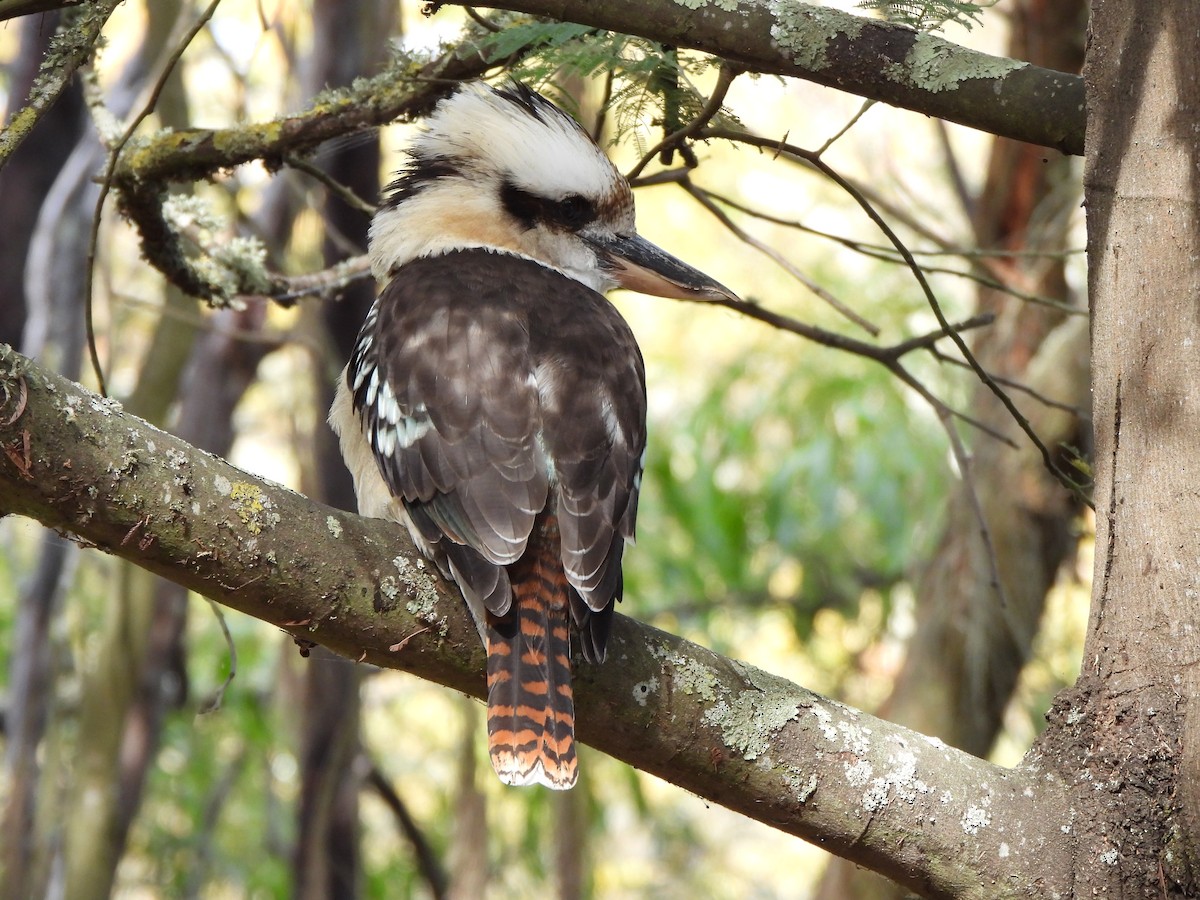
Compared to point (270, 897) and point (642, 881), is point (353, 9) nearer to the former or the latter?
point (270, 897)

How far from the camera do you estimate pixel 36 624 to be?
4.11 m

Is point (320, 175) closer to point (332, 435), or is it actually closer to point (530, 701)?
point (530, 701)

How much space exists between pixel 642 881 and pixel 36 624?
545 cm

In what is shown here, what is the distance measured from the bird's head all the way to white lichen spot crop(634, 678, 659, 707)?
101 centimetres

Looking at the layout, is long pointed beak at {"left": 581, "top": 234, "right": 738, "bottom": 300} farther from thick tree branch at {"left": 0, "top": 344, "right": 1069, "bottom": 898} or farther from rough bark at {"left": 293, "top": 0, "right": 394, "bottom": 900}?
rough bark at {"left": 293, "top": 0, "right": 394, "bottom": 900}

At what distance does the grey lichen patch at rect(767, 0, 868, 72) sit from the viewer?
180 centimetres

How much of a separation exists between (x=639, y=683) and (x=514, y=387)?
557 millimetres

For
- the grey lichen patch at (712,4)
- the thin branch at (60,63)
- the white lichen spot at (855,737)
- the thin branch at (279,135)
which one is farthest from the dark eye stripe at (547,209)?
the white lichen spot at (855,737)

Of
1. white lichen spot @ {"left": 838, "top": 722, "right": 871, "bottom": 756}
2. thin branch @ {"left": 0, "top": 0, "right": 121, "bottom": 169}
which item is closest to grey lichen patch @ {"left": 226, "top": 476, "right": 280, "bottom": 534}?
thin branch @ {"left": 0, "top": 0, "right": 121, "bottom": 169}

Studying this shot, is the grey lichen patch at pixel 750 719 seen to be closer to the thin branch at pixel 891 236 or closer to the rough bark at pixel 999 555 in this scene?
the thin branch at pixel 891 236

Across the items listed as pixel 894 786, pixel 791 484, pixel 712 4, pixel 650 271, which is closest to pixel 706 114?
pixel 712 4

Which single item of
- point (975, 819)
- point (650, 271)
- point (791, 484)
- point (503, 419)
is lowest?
point (975, 819)

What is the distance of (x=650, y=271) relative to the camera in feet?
8.84

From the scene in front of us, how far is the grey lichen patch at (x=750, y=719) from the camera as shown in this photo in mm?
1844
